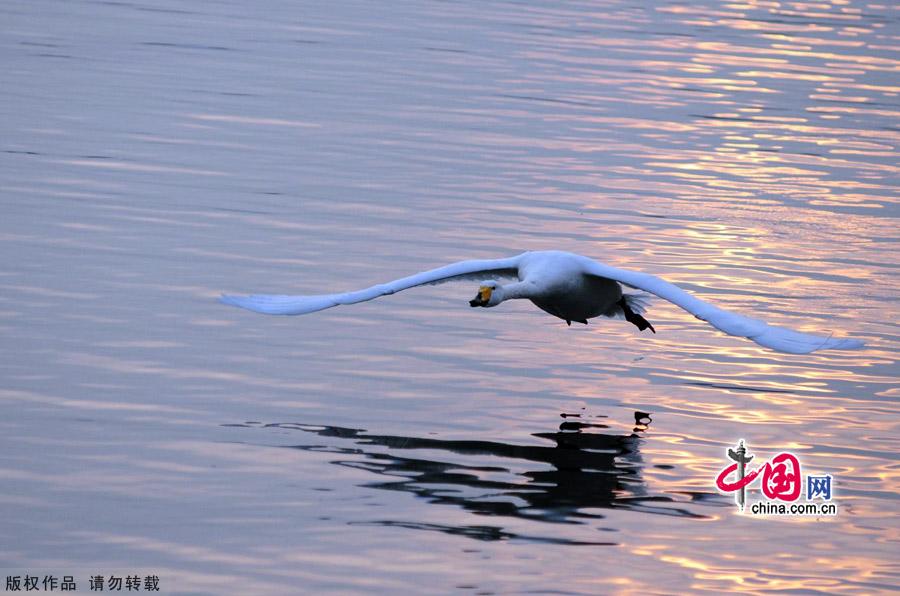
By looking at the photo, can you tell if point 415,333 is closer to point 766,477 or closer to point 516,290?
point 516,290

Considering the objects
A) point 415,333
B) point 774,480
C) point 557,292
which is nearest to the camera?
point 774,480

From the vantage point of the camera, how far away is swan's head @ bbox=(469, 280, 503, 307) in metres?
15.2

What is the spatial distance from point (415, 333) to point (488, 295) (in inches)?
62.0

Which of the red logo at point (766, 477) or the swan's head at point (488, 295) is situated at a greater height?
the swan's head at point (488, 295)

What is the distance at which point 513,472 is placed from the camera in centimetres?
1317

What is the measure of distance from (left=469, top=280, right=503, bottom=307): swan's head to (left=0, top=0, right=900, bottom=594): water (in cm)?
67

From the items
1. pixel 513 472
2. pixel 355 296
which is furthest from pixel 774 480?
pixel 355 296

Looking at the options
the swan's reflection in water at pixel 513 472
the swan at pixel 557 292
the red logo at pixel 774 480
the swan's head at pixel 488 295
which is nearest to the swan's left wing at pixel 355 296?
the swan at pixel 557 292

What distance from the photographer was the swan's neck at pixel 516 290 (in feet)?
50.2

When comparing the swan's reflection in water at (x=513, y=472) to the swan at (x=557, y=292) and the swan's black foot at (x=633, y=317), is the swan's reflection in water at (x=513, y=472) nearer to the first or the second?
the swan at (x=557, y=292)

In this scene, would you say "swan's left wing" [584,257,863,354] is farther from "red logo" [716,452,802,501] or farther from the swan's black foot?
the swan's black foot

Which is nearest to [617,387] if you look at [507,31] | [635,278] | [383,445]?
[635,278]

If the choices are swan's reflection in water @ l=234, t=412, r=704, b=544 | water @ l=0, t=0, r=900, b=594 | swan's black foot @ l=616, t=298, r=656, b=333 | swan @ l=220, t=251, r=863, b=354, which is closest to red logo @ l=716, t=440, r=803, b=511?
water @ l=0, t=0, r=900, b=594

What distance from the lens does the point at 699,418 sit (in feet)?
48.2
